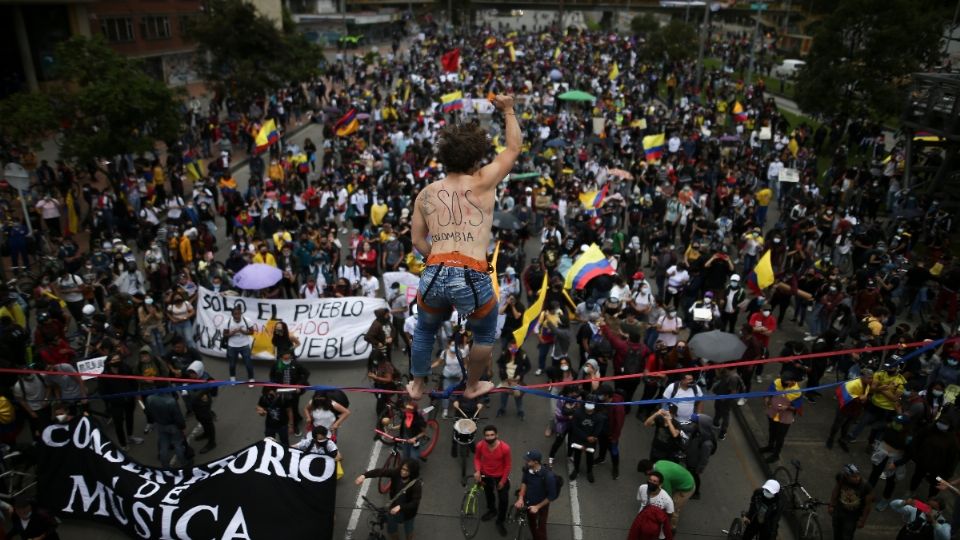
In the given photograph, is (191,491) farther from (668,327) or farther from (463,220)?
(668,327)

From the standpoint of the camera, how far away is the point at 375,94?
35062 millimetres

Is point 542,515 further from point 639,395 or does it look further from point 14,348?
point 14,348

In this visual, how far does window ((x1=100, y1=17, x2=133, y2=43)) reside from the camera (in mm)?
37656

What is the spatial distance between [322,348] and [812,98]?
22.7 meters

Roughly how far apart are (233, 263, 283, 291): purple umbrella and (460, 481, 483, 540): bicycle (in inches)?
250

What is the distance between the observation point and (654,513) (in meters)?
7.63

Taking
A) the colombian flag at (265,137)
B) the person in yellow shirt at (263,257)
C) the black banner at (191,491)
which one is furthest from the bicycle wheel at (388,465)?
the colombian flag at (265,137)

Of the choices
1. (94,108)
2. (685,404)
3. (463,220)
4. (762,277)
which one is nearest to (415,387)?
(463,220)

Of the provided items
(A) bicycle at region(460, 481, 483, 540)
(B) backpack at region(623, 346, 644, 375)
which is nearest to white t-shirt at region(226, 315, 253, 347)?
(A) bicycle at region(460, 481, 483, 540)

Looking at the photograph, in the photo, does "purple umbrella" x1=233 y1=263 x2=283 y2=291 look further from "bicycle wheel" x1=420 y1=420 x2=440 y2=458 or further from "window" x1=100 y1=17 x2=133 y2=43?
"window" x1=100 y1=17 x2=133 y2=43

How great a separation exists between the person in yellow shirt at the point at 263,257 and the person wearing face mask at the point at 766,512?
10.4 m

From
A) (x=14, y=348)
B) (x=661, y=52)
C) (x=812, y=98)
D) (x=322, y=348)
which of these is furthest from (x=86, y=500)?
(x=661, y=52)

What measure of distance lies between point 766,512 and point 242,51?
3106 centimetres

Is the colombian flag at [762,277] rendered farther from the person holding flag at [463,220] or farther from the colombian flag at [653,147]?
the person holding flag at [463,220]
